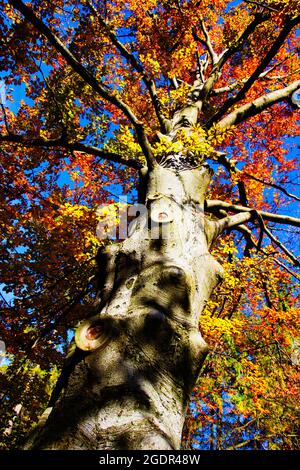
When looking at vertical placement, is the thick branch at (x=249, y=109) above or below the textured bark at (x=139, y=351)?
above

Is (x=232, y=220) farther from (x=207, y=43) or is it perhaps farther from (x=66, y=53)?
(x=207, y=43)

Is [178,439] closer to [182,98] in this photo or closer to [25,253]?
[182,98]

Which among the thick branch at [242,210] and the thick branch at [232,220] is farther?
the thick branch at [242,210]

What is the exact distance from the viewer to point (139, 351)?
5.27 feet

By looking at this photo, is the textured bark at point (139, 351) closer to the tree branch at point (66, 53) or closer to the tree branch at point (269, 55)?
the tree branch at point (66, 53)

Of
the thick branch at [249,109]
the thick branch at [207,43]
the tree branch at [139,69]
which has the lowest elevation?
the thick branch at [249,109]

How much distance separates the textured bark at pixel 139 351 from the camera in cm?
131

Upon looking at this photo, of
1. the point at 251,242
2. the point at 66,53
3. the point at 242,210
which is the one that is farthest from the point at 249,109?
the point at 66,53

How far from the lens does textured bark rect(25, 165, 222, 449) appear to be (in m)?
1.31

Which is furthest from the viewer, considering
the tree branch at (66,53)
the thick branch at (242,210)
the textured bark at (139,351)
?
the thick branch at (242,210)

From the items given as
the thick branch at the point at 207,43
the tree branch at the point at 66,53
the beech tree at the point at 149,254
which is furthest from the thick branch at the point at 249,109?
the thick branch at the point at 207,43

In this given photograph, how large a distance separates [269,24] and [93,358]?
7408mm

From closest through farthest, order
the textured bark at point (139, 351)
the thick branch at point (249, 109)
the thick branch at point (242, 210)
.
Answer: the textured bark at point (139, 351) → the thick branch at point (242, 210) → the thick branch at point (249, 109)

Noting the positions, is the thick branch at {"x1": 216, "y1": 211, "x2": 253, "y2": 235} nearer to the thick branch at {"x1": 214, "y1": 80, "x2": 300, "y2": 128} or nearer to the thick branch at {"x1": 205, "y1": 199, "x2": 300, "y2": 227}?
the thick branch at {"x1": 205, "y1": 199, "x2": 300, "y2": 227}
